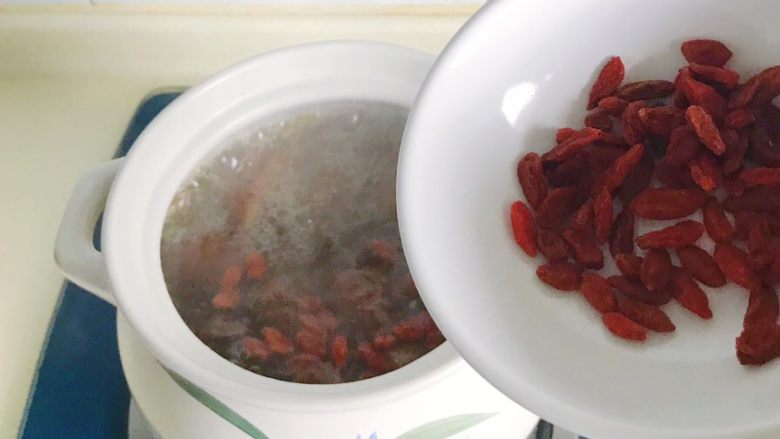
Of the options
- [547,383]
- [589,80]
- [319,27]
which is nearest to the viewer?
[547,383]

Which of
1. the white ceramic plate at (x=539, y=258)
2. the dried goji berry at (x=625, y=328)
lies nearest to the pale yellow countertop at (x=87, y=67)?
the white ceramic plate at (x=539, y=258)

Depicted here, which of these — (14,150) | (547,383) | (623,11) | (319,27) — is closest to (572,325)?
A: (547,383)

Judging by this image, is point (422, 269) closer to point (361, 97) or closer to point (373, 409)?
point (373, 409)

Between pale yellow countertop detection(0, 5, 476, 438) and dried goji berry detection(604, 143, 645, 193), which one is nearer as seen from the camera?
dried goji berry detection(604, 143, 645, 193)

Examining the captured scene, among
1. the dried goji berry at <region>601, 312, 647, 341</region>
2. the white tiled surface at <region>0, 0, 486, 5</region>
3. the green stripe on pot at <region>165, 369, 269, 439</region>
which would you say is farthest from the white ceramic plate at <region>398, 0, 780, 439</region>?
the white tiled surface at <region>0, 0, 486, 5</region>

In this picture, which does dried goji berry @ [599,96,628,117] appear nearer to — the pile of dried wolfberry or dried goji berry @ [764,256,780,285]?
the pile of dried wolfberry

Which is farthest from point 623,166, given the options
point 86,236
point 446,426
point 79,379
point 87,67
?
point 87,67
